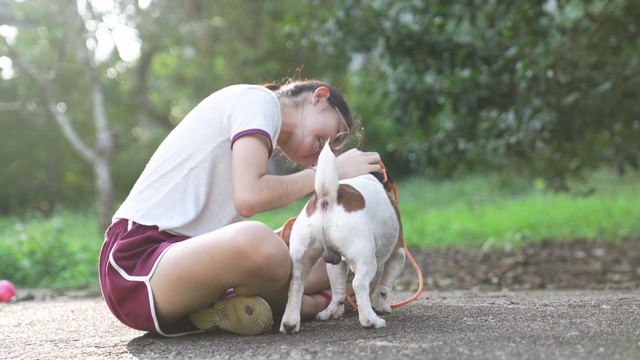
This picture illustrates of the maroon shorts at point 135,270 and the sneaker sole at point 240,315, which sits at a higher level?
the maroon shorts at point 135,270

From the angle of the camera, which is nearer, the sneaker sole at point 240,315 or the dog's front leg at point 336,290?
the sneaker sole at point 240,315

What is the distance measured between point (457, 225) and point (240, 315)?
6.79 m

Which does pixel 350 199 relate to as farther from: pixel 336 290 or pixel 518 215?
pixel 518 215

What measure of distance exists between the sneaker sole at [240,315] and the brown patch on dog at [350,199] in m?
0.44

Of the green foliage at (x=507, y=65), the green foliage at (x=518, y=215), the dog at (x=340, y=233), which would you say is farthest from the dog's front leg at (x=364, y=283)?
the green foliage at (x=518, y=215)

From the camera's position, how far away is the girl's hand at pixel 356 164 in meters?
2.69

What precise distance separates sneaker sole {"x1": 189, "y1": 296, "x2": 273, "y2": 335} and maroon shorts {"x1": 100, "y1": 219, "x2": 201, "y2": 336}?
0.62ft

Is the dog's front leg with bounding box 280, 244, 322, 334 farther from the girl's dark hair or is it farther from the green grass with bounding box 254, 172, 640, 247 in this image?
the green grass with bounding box 254, 172, 640, 247

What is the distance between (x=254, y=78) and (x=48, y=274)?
26.7 feet

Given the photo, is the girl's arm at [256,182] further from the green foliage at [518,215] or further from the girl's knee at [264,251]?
the green foliage at [518,215]

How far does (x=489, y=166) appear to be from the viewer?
21.3 feet

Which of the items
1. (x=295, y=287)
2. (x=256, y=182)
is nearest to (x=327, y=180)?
(x=256, y=182)

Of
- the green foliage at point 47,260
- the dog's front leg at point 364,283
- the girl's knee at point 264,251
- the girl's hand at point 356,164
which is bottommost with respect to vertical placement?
the green foliage at point 47,260

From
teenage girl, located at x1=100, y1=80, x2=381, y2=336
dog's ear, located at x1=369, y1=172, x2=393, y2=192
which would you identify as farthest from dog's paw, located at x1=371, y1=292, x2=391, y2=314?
dog's ear, located at x1=369, y1=172, x2=393, y2=192
